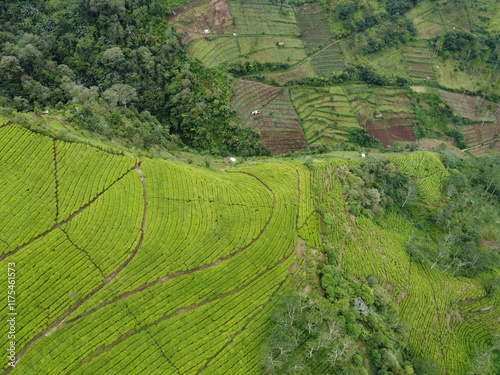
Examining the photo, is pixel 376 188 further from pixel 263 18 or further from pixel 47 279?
pixel 263 18

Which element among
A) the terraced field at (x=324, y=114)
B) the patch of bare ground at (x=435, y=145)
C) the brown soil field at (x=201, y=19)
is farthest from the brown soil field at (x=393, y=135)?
the brown soil field at (x=201, y=19)

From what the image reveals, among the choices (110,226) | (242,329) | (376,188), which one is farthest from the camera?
(376,188)

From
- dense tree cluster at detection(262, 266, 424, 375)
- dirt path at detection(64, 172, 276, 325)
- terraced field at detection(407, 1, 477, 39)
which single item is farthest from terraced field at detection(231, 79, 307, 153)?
terraced field at detection(407, 1, 477, 39)

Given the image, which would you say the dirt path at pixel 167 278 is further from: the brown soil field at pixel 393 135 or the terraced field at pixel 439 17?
the terraced field at pixel 439 17

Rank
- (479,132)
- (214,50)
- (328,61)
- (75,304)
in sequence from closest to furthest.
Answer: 1. (75,304)
2. (214,50)
3. (479,132)
4. (328,61)

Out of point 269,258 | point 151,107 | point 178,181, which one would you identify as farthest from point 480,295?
point 151,107

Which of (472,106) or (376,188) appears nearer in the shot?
(376,188)

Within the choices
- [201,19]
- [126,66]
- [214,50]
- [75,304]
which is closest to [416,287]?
[75,304]
